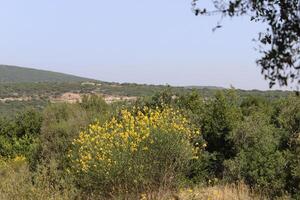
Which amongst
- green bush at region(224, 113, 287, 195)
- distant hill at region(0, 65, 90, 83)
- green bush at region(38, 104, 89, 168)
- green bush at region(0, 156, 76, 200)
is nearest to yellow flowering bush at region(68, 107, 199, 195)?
green bush at region(0, 156, 76, 200)

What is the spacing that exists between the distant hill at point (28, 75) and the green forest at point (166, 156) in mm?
70537

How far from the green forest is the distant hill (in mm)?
70537

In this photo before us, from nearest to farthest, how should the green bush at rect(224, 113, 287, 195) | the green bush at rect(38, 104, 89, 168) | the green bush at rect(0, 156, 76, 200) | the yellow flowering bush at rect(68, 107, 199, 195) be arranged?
1. the green bush at rect(0, 156, 76, 200)
2. the yellow flowering bush at rect(68, 107, 199, 195)
3. the green bush at rect(224, 113, 287, 195)
4. the green bush at rect(38, 104, 89, 168)

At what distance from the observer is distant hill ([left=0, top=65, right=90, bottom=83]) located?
94688 mm

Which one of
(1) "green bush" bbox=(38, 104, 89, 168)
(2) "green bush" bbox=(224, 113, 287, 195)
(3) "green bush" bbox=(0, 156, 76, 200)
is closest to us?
(3) "green bush" bbox=(0, 156, 76, 200)

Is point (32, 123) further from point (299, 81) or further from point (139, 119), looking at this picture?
point (299, 81)

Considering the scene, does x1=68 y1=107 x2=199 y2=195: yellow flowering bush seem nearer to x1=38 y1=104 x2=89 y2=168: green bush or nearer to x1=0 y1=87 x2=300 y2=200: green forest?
x1=0 y1=87 x2=300 y2=200: green forest

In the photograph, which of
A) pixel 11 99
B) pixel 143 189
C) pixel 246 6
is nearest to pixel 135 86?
pixel 11 99

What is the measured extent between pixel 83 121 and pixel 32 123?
9.90 meters

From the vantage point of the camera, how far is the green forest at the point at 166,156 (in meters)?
10.6

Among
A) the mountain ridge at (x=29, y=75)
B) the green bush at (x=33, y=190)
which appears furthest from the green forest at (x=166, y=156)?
the mountain ridge at (x=29, y=75)

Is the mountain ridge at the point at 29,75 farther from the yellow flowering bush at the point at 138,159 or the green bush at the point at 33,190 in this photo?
the green bush at the point at 33,190

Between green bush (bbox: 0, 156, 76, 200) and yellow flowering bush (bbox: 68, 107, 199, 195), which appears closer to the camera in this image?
green bush (bbox: 0, 156, 76, 200)

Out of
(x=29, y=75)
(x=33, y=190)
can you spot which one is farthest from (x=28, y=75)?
(x=33, y=190)
